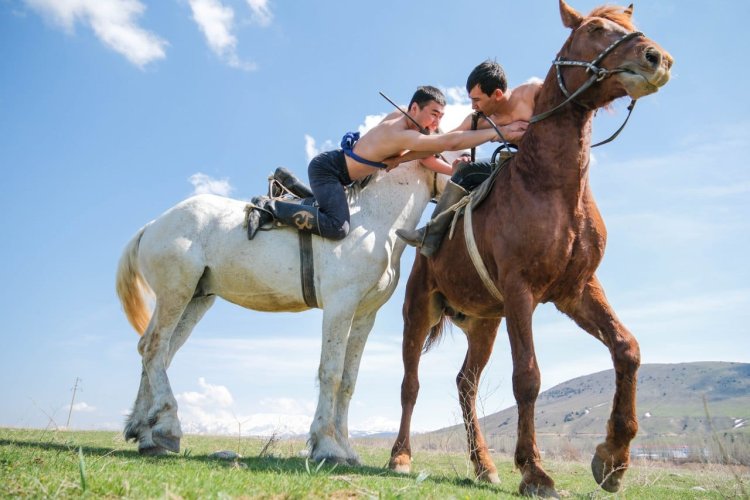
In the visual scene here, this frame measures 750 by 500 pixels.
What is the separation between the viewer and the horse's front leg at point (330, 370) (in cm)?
531

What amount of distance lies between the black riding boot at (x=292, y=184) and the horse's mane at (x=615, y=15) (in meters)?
3.55

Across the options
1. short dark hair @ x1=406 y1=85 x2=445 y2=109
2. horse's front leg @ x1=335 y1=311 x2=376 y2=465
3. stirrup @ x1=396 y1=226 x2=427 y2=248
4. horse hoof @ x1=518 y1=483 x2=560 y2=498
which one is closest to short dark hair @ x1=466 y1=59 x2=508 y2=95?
short dark hair @ x1=406 y1=85 x2=445 y2=109

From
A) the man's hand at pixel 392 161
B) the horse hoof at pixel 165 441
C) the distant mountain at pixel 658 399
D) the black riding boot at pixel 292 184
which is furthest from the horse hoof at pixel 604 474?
the distant mountain at pixel 658 399

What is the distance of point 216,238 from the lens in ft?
20.2

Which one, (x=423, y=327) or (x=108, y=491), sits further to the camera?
(x=423, y=327)

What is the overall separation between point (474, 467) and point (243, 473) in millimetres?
2623

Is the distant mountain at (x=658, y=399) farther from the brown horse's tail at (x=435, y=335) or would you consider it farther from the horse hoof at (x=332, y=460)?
the horse hoof at (x=332, y=460)

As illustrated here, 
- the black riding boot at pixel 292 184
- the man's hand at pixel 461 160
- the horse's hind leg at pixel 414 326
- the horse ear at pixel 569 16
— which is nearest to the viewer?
the horse ear at pixel 569 16

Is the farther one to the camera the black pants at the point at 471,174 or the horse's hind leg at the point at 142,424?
the black pants at the point at 471,174

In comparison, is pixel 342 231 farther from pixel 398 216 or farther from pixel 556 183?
pixel 556 183

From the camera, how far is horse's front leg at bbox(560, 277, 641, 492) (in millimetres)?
4574

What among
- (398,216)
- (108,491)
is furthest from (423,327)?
(108,491)

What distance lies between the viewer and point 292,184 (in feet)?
22.7

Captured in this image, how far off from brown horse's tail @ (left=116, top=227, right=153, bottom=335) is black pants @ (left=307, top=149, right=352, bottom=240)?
2.23 metres
